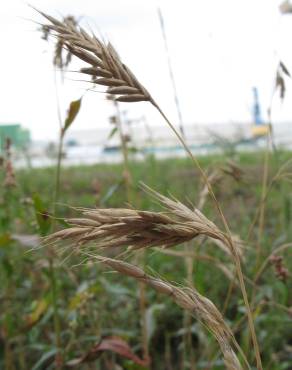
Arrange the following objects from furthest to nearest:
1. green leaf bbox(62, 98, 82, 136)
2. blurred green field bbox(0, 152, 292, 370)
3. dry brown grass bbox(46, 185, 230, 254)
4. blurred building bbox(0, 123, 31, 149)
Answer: blurred building bbox(0, 123, 31, 149)
blurred green field bbox(0, 152, 292, 370)
green leaf bbox(62, 98, 82, 136)
dry brown grass bbox(46, 185, 230, 254)

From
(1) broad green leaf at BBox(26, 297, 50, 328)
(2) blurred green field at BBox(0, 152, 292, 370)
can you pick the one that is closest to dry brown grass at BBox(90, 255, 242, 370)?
(2) blurred green field at BBox(0, 152, 292, 370)

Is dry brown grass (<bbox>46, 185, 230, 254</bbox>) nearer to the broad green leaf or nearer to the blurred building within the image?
the broad green leaf

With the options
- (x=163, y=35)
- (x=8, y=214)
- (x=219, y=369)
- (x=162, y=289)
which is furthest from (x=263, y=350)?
(x=162, y=289)

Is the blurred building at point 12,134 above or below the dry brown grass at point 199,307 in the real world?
above

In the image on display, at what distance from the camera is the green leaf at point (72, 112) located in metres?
1.35

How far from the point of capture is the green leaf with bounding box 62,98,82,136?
4.43 ft

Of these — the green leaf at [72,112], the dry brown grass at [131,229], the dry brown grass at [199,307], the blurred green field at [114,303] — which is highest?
the green leaf at [72,112]

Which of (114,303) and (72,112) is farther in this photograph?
(114,303)

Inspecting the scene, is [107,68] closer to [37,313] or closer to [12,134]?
[37,313]

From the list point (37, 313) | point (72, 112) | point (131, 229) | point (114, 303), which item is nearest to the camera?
point (131, 229)

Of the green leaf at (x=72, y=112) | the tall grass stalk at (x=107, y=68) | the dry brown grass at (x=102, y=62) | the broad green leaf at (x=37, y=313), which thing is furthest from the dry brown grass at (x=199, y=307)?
the broad green leaf at (x=37, y=313)

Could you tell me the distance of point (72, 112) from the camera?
1.37m

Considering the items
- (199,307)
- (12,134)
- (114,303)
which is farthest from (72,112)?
(12,134)

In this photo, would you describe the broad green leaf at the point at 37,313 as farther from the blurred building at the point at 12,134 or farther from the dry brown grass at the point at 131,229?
the dry brown grass at the point at 131,229
